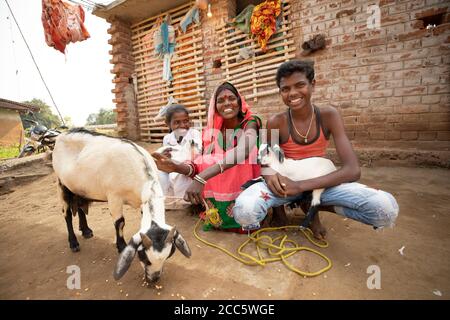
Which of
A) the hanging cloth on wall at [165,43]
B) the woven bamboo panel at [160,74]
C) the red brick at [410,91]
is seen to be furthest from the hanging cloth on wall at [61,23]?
the red brick at [410,91]

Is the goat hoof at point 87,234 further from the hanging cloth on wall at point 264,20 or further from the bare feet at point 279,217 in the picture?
the hanging cloth on wall at point 264,20

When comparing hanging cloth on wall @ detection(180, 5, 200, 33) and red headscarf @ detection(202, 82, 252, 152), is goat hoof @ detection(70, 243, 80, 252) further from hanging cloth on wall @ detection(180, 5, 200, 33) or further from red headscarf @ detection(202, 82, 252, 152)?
hanging cloth on wall @ detection(180, 5, 200, 33)

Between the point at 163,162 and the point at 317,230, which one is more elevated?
the point at 163,162

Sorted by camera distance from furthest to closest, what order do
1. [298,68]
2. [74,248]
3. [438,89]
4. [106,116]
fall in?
[106,116] < [438,89] < [74,248] < [298,68]

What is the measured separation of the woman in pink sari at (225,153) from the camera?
7.93ft

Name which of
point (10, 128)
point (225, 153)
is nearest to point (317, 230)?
point (225, 153)

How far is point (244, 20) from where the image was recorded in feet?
19.9

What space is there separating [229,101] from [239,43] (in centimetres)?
445

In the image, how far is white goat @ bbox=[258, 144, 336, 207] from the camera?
2.10 m

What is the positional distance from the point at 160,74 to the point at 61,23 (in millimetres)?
3067

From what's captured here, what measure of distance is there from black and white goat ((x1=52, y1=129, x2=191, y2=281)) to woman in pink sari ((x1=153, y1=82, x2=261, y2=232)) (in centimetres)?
Result: 56

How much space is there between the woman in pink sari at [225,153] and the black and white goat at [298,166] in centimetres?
23
